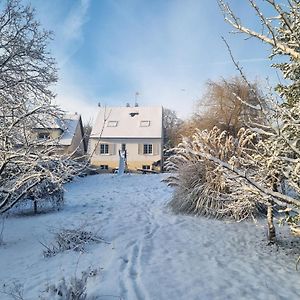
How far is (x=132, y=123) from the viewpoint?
37.5 m

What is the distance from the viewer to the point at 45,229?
868 cm

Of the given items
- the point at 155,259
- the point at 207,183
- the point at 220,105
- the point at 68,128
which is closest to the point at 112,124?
the point at 220,105

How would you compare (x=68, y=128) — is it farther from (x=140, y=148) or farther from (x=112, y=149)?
(x=112, y=149)

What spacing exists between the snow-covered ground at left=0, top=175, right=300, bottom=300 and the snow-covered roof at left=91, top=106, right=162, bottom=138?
2591cm

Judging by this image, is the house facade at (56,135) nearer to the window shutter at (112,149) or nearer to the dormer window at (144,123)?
the window shutter at (112,149)

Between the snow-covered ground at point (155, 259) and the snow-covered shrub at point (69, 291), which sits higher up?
the snow-covered shrub at point (69, 291)

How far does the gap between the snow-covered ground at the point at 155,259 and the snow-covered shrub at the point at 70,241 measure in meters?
0.17

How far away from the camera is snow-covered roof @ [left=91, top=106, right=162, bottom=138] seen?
36.0 meters

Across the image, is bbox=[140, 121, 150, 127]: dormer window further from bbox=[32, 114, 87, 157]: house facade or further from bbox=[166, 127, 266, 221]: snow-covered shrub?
bbox=[166, 127, 266, 221]: snow-covered shrub

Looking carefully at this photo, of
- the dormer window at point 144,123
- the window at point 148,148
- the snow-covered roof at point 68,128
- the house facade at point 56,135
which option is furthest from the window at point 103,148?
the house facade at point 56,135

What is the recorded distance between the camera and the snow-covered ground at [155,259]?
15.9 feet

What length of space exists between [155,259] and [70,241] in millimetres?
1878

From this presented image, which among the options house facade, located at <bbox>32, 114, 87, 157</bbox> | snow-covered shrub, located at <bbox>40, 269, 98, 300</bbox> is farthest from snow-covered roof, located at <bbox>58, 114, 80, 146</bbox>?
snow-covered shrub, located at <bbox>40, 269, 98, 300</bbox>

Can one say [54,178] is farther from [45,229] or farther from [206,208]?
[206,208]
